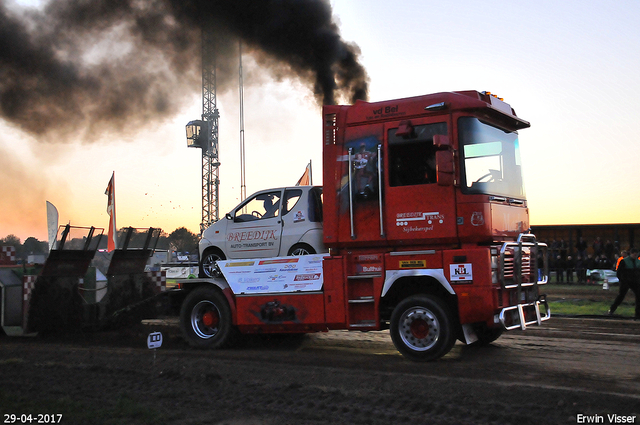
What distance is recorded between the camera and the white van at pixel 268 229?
9133 mm

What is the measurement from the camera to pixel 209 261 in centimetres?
993

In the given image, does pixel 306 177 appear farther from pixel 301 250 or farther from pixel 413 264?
pixel 413 264

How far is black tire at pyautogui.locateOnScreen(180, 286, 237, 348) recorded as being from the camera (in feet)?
30.7

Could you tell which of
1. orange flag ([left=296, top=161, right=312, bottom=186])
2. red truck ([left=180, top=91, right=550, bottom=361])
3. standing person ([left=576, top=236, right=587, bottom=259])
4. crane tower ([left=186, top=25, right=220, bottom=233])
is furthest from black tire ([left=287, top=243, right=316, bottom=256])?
crane tower ([left=186, top=25, right=220, bottom=233])

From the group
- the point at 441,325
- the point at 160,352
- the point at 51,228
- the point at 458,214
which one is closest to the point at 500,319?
the point at 441,325

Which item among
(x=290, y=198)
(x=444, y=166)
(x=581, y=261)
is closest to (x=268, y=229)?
(x=290, y=198)

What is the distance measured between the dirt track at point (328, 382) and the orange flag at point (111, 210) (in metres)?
5.75

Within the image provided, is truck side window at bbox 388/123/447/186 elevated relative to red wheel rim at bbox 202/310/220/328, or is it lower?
Answer: elevated

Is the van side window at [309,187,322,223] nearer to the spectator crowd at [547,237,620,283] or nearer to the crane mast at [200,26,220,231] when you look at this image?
the spectator crowd at [547,237,620,283]

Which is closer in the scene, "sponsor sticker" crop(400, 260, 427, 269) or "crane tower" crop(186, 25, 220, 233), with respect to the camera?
"sponsor sticker" crop(400, 260, 427, 269)

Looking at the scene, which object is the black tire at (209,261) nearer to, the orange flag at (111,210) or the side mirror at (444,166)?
the side mirror at (444,166)

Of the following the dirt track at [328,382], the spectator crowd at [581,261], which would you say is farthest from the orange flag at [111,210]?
the spectator crowd at [581,261]

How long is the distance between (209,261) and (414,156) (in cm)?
409

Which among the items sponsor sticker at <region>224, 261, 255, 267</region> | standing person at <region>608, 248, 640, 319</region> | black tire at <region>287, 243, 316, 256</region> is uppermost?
black tire at <region>287, 243, 316, 256</region>
